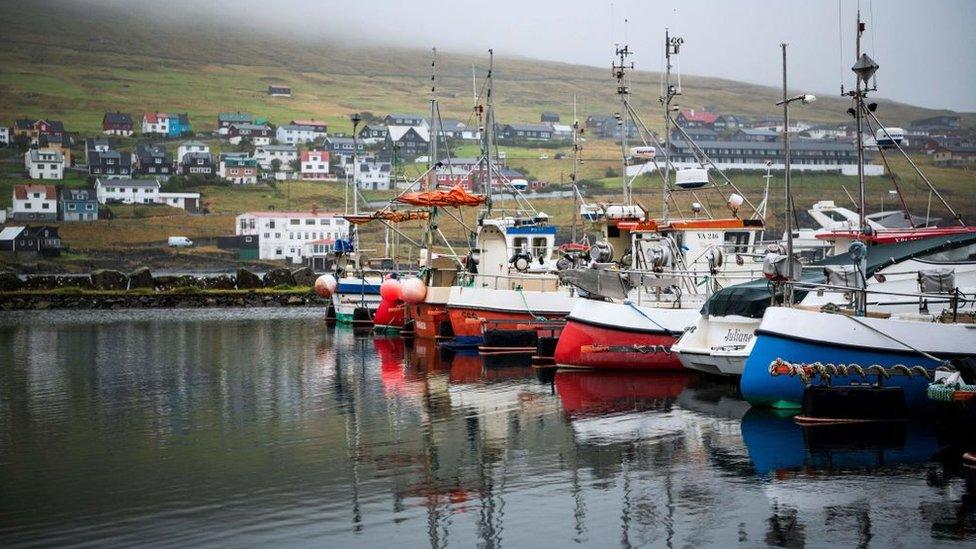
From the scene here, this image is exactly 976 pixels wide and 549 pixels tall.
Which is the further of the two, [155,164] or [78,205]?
[155,164]

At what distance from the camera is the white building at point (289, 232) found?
458 ft

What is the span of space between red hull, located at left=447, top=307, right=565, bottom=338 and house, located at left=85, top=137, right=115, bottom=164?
153804 mm

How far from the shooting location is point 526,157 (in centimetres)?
19250

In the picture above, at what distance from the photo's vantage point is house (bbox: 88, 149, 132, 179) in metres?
182

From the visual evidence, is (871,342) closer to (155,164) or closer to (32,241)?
(32,241)

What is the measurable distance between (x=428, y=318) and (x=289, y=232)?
3821 inches

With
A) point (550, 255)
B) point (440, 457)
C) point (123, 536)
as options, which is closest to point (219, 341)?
point (550, 255)

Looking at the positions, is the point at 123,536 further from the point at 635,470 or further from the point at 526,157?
the point at 526,157

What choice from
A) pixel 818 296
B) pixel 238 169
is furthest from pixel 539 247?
pixel 238 169

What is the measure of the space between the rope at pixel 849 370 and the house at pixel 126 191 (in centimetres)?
15531

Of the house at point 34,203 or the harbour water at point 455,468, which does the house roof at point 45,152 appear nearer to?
the house at point 34,203

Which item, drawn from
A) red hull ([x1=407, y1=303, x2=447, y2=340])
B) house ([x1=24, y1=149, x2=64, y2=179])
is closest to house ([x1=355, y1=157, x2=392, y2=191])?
house ([x1=24, y1=149, x2=64, y2=179])

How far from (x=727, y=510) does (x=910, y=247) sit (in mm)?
13484

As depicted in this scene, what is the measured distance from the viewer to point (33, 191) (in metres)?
162
